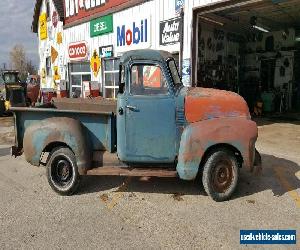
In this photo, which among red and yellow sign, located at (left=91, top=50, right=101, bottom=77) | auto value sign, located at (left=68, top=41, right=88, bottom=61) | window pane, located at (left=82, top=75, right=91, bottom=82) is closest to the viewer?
red and yellow sign, located at (left=91, top=50, right=101, bottom=77)

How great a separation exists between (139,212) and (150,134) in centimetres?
135

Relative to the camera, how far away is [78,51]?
59.6 ft

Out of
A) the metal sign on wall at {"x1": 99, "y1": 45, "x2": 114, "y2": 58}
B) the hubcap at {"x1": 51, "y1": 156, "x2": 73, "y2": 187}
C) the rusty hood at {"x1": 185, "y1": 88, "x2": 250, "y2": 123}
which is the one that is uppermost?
the metal sign on wall at {"x1": 99, "y1": 45, "x2": 114, "y2": 58}

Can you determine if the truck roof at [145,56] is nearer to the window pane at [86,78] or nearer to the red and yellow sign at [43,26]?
the window pane at [86,78]

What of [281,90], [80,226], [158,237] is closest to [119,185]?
[80,226]

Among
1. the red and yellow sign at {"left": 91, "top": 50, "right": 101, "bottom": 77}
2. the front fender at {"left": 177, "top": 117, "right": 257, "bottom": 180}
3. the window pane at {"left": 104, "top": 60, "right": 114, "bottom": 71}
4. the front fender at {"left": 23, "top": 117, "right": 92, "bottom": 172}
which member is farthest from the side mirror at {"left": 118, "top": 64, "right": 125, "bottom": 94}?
the red and yellow sign at {"left": 91, "top": 50, "right": 101, "bottom": 77}

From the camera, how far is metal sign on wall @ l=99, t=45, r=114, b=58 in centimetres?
1573

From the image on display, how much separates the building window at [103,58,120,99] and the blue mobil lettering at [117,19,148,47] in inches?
48.6

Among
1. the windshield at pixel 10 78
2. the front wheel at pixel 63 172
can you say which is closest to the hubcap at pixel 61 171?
the front wheel at pixel 63 172

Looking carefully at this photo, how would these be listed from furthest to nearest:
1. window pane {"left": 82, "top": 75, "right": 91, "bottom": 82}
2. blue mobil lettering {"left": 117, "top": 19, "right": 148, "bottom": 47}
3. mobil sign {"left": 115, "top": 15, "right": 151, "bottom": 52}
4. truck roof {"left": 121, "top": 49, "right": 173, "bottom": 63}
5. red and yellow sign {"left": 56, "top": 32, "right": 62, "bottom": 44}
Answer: red and yellow sign {"left": 56, "top": 32, "right": 62, "bottom": 44} → window pane {"left": 82, "top": 75, "right": 91, "bottom": 82} → blue mobil lettering {"left": 117, "top": 19, "right": 148, "bottom": 47} → mobil sign {"left": 115, "top": 15, "right": 151, "bottom": 52} → truck roof {"left": 121, "top": 49, "right": 173, "bottom": 63}

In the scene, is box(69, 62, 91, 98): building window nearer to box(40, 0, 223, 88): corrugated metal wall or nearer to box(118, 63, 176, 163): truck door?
box(40, 0, 223, 88): corrugated metal wall

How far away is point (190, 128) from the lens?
5.43 m

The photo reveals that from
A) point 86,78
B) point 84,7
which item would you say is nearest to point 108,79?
point 86,78

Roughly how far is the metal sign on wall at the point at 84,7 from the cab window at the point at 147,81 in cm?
970
